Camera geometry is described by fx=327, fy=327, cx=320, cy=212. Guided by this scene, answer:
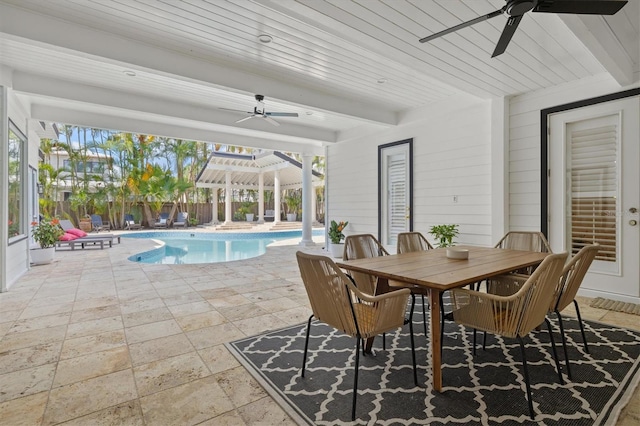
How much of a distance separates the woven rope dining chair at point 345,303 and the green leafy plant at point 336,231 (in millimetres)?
5443

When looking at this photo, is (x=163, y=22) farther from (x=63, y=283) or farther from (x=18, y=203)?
(x=18, y=203)

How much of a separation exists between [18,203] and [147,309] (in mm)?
3840

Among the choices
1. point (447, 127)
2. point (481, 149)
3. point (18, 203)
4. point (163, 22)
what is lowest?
point (18, 203)

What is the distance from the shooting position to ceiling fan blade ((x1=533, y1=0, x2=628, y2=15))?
6.75 feet

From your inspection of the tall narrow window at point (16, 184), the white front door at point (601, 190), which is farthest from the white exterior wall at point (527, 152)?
the tall narrow window at point (16, 184)

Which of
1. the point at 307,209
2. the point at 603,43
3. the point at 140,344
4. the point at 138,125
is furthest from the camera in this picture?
the point at 307,209

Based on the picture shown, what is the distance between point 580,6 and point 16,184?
751cm

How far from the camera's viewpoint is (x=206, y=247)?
1076 centimetres

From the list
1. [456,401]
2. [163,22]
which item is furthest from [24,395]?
[163,22]

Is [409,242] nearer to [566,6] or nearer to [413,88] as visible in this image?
[566,6]

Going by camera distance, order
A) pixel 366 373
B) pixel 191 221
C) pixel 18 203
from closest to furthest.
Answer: pixel 366 373 → pixel 18 203 → pixel 191 221

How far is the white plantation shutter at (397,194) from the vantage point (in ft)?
21.5

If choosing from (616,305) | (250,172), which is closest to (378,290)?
(616,305)

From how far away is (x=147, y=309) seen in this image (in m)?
3.73
